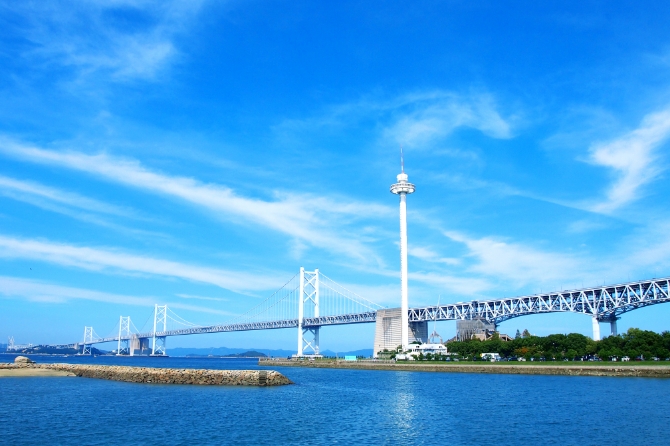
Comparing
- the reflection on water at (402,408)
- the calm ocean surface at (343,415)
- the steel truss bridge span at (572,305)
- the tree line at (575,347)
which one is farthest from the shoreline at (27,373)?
the steel truss bridge span at (572,305)

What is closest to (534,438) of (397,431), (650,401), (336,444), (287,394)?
(397,431)

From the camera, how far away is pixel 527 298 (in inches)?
3396

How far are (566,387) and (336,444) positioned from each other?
83.9 feet

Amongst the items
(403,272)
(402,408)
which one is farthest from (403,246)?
(402,408)

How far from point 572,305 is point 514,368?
27868mm

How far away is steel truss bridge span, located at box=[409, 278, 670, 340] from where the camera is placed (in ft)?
228

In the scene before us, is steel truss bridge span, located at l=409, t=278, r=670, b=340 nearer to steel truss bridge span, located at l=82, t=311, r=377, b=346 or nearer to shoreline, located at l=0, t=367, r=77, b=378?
steel truss bridge span, located at l=82, t=311, r=377, b=346

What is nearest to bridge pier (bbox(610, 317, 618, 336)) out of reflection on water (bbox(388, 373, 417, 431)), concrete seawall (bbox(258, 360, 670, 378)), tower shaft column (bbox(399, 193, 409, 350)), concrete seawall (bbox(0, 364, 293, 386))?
concrete seawall (bbox(258, 360, 670, 378))

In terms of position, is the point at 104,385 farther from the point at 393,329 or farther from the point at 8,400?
the point at 393,329

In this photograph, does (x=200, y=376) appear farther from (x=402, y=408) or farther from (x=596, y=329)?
(x=596, y=329)

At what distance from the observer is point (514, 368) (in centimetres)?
5572

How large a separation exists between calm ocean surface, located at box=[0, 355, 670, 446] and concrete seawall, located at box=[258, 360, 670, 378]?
4.97m

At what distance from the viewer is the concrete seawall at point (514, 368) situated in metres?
45.8

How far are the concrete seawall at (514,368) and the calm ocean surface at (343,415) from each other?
16.3ft
